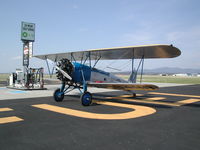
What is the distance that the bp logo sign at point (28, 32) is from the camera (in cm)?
2000

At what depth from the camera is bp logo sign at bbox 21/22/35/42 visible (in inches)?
787

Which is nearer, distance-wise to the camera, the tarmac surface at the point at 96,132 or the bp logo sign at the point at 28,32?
the tarmac surface at the point at 96,132

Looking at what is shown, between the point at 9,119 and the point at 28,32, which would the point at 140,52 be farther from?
the point at 28,32

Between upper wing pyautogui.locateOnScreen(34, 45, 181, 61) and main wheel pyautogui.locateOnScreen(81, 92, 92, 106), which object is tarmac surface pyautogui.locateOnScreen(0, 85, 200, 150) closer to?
main wheel pyautogui.locateOnScreen(81, 92, 92, 106)

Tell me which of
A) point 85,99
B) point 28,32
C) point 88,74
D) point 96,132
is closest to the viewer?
point 96,132

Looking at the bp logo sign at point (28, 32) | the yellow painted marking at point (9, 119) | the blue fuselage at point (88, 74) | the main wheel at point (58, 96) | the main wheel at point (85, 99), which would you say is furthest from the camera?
the bp logo sign at point (28, 32)

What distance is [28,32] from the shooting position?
2033 centimetres

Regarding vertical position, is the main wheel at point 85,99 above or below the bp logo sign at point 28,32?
below

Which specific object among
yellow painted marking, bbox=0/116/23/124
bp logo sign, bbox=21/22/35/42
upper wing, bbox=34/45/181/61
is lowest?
yellow painted marking, bbox=0/116/23/124

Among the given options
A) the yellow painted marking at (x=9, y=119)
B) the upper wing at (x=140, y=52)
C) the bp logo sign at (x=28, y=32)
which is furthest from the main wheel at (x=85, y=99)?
the bp logo sign at (x=28, y=32)

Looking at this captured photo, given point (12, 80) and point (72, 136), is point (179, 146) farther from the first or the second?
point (12, 80)

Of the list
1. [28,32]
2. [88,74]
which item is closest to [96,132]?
[88,74]

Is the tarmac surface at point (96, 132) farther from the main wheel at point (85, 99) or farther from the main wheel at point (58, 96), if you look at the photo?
the main wheel at point (58, 96)

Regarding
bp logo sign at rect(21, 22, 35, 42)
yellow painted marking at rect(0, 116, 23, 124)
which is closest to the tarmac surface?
yellow painted marking at rect(0, 116, 23, 124)
